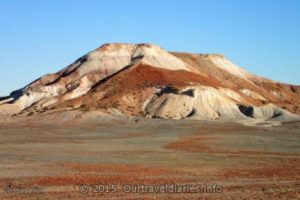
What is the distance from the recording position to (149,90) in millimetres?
114312

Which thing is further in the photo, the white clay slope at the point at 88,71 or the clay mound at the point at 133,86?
the white clay slope at the point at 88,71

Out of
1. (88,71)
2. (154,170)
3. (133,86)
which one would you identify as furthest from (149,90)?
(154,170)

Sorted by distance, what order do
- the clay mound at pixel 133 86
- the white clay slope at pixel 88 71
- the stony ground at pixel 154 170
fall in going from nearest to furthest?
1. the stony ground at pixel 154 170
2. the clay mound at pixel 133 86
3. the white clay slope at pixel 88 71

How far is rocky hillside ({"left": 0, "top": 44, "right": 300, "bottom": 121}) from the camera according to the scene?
351 ft

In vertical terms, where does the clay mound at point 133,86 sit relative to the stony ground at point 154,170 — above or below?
above

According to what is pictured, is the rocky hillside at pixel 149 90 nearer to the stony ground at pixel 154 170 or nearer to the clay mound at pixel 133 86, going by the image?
the clay mound at pixel 133 86

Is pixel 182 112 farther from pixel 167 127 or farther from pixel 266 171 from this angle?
pixel 266 171

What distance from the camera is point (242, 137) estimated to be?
62.8 metres

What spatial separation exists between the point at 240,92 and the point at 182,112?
27563 mm

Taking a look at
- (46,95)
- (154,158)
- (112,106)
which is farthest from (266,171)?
(46,95)

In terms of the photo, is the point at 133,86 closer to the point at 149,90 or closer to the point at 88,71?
the point at 149,90

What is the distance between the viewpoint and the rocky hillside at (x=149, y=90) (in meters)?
107

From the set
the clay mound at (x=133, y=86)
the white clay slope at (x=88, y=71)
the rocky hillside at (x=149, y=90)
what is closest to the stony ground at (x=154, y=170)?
the rocky hillside at (x=149, y=90)

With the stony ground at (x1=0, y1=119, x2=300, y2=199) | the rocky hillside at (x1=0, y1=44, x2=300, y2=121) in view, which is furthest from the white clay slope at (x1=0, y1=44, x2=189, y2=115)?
the stony ground at (x1=0, y1=119, x2=300, y2=199)
